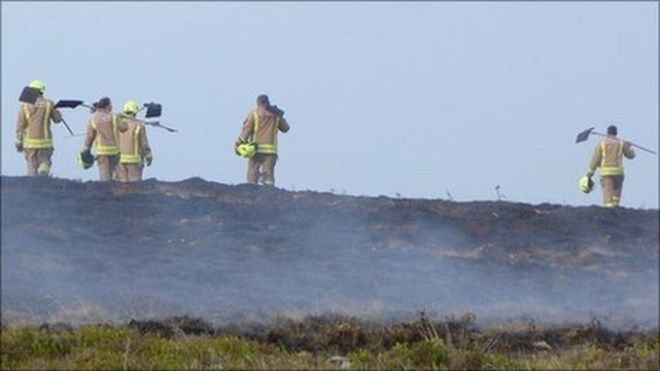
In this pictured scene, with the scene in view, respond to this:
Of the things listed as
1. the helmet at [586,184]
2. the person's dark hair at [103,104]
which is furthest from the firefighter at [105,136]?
the helmet at [586,184]

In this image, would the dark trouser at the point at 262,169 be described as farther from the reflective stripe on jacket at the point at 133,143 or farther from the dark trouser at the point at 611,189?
the dark trouser at the point at 611,189

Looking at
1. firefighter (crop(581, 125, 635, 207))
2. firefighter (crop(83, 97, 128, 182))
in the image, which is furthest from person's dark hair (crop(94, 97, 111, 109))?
firefighter (crop(581, 125, 635, 207))

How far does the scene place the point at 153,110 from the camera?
2395 cm

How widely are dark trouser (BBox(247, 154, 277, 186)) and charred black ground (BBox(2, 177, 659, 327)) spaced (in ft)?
6.53

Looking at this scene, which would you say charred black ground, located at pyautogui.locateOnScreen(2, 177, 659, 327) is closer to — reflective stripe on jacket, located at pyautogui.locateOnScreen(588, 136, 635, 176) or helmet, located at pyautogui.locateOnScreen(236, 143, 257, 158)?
helmet, located at pyautogui.locateOnScreen(236, 143, 257, 158)

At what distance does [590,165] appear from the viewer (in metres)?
25.4

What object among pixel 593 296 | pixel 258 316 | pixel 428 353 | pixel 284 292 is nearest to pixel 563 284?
pixel 593 296

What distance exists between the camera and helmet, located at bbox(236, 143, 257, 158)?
76.3 ft

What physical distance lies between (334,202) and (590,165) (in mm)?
5810

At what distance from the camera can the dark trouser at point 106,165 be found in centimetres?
2397

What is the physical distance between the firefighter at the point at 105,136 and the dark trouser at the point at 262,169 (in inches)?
75.7

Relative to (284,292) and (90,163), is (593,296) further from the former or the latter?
(90,163)

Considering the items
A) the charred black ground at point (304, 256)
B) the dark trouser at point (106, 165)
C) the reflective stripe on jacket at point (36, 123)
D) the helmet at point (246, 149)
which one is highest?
the reflective stripe on jacket at point (36, 123)

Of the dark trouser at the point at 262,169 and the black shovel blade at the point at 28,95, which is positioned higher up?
the black shovel blade at the point at 28,95
